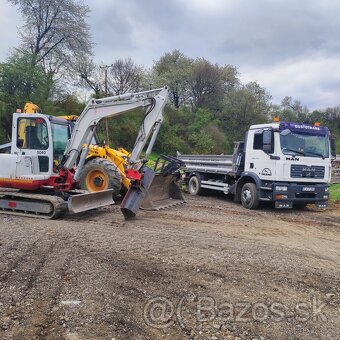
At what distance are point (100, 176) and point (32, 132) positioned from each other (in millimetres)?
2193

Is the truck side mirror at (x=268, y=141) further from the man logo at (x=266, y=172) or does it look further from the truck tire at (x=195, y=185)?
the truck tire at (x=195, y=185)

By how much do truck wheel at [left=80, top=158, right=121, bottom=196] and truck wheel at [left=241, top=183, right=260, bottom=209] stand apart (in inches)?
149

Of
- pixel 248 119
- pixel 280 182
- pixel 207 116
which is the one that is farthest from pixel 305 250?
pixel 248 119

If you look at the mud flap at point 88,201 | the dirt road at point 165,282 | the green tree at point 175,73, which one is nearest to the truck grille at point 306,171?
the dirt road at point 165,282

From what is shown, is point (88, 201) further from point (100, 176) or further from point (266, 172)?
point (266, 172)

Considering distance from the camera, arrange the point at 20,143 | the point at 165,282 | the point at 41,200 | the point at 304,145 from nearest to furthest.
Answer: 1. the point at 165,282
2. the point at 41,200
3. the point at 20,143
4. the point at 304,145

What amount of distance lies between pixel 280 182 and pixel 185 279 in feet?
20.9

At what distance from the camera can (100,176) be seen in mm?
10242

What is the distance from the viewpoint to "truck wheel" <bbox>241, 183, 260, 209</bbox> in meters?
10.7

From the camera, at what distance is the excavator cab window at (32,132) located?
892 centimetres

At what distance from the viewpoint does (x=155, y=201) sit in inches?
408

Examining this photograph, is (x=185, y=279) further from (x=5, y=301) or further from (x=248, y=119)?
(x=248, y=119)

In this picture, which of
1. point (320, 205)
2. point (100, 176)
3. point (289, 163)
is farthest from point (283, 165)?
point (100, 176)

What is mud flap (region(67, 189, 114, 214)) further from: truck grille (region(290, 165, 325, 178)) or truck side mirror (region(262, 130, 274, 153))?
truck grille (region(290, 165, 325, 178))
